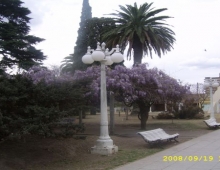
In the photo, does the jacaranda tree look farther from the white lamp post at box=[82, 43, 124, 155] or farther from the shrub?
the shrub

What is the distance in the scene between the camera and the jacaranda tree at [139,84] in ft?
62.6

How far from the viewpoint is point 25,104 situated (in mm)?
9898

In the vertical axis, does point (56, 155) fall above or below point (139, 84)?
below

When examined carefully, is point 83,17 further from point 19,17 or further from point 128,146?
point 128,146

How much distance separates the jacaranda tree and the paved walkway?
266 inches

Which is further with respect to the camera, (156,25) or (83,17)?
(83,17)

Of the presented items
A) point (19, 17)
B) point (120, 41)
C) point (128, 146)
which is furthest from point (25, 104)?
point (120, 41)

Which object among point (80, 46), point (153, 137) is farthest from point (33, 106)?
point (80, 46)

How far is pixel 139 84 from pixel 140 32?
875 centimetres

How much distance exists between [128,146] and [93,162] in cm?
372

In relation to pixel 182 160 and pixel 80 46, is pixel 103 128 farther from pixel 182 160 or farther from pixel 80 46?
pixel 80 46

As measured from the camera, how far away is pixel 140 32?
27906mm

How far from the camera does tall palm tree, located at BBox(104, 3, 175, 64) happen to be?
2854 centimetres

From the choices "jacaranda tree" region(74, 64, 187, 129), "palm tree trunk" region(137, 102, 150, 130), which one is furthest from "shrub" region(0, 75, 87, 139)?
"palm tree trunk" region(137, 102, 150, 130)
